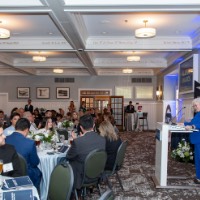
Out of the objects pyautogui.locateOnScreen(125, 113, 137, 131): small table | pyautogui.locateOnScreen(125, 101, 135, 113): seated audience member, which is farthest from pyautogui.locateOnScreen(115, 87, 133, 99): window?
pyautogui.locateOnScreen(125, 113, 137, 131): small table

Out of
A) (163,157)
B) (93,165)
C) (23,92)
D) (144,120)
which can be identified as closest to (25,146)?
(93,165)

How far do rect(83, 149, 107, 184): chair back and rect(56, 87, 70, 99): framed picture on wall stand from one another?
12080 millimetres

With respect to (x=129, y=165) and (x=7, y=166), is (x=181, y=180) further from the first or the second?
(x=7, y=166)

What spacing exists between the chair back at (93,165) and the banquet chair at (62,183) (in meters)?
0.80

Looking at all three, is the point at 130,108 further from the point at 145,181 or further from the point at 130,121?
the point at 145,181

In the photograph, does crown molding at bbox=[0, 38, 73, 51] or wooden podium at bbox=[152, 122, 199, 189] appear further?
crown molding at bbox=[0, 38, 73, 51]

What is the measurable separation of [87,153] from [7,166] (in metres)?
1.17

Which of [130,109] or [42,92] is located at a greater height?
[42,92]

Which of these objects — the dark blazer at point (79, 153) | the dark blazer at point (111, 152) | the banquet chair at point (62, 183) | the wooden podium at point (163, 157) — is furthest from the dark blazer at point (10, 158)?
the wooden podium at point (163, 157)

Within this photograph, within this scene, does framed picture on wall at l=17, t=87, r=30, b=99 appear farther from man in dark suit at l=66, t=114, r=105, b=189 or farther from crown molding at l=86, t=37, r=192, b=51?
man in dark suit at l=66, t=114, r=105, b=189

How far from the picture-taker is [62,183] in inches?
97.7

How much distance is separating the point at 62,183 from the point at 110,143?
77.1 inches

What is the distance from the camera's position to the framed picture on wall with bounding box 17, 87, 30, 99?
15576 mm

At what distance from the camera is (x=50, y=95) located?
Result: 15555mm
